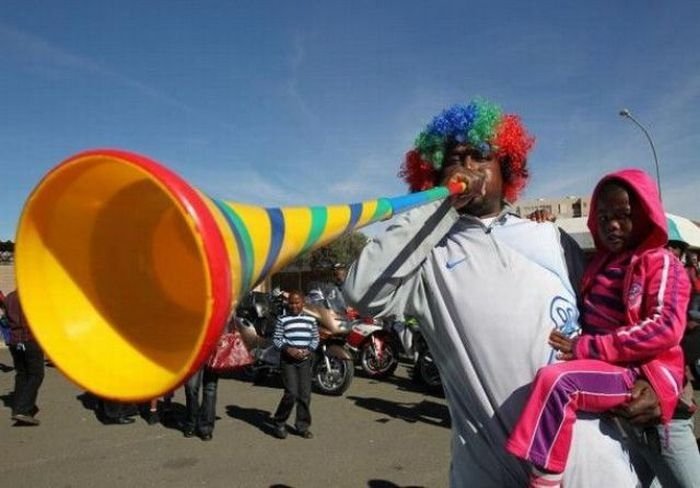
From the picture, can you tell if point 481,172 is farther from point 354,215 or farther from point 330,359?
point 330,359

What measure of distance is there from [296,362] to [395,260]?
5.97 meters

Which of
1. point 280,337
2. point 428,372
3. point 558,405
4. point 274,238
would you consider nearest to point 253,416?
point 280,337

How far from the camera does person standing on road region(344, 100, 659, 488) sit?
1878mm

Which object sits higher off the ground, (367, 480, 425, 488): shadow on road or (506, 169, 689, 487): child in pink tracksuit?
(506, 169, 689, 487): child in pink tracksuit

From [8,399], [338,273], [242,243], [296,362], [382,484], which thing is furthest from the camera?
[338,273]

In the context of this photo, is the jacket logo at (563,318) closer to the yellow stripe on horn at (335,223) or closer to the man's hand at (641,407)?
the man's hand at (641,407)

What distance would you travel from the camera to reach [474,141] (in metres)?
2.35

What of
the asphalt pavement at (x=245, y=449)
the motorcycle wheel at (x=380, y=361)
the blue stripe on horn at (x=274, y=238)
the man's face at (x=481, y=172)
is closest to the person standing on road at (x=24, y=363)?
the asphalt pavement at (x=245, y=449)

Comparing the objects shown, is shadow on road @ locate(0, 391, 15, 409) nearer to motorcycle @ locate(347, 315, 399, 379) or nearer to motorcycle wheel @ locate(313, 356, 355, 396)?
motorcycle wheel @ locate(313, 356, 355, 396)

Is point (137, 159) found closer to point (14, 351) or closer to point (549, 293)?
point (549, 293)

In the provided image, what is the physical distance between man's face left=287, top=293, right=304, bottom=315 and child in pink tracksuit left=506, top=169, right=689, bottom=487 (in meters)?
6.11

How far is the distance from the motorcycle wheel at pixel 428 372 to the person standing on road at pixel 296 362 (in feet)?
8.16

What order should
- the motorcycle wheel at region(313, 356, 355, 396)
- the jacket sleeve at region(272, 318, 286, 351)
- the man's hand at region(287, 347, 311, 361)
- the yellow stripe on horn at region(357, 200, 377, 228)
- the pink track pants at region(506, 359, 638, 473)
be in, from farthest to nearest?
the motorcycle wheel at region(313, 356, 355, 396), the jacket sleeve at region(272, 318, 286, 351), the man's hand at region(287, 347, 311, 361), the pink track pants at region(506, 359, 638, 473), the yellow stripe on horn at region(357, 200, 377, 228)

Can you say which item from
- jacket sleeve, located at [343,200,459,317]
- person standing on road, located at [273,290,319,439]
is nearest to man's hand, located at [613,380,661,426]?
jacket sleeve, located at [343,200,459,317]
